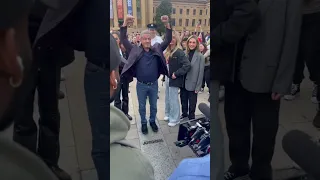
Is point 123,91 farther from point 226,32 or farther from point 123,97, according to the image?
point 226,32

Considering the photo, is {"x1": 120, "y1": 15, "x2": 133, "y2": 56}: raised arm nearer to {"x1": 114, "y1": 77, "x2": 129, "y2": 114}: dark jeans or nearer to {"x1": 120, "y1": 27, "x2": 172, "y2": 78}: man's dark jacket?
{"x1": 120, "y1": 27, "x2": 172, "y2": 78}: man's dark jacket

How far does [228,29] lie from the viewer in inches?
27.6

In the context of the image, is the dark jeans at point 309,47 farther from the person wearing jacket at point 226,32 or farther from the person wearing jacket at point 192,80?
the person wearing jacket at point 192,80

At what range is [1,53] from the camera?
581 mm

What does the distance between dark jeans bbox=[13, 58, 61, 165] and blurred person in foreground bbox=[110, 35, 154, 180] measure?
0.46 ft

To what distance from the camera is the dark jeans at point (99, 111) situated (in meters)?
0.67

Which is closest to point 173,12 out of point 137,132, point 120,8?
point 120,8

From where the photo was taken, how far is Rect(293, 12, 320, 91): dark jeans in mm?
687

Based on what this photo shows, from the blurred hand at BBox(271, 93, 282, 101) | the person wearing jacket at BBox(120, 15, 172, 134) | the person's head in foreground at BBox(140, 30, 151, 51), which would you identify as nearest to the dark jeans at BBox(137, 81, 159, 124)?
the person wearing jacket at BBox(120, 15, 172, 134)

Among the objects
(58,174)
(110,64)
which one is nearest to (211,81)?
(110,64)

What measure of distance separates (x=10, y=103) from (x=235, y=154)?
2.00ft

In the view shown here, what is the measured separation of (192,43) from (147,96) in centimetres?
19

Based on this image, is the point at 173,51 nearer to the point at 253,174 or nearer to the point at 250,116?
the point at 250,116

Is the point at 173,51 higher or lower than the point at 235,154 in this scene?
higher
